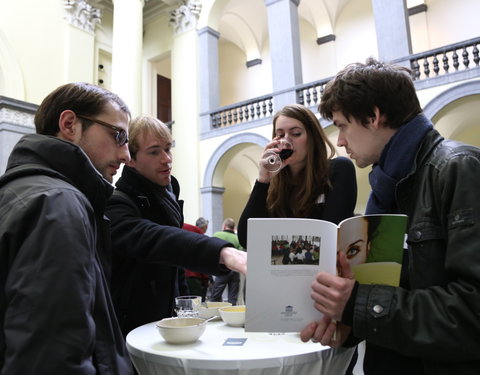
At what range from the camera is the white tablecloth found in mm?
1312

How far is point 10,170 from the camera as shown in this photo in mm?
1134

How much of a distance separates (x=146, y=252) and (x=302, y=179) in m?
0.87

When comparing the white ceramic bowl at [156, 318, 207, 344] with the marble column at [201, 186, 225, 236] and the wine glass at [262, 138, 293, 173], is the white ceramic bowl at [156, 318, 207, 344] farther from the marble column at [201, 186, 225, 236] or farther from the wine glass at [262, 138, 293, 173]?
the marble column at [201, 186, 225, 236]

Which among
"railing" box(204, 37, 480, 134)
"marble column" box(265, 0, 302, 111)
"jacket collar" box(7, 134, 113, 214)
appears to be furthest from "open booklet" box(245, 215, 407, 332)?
"marble column" box(265, 0, 302, 111)

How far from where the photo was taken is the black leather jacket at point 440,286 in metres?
0.94

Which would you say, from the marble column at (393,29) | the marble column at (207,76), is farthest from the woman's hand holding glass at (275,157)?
the marble column at (207,76)

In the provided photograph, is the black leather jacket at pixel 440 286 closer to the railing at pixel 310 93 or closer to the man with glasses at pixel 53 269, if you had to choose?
the man with glasses at pixel 53 269

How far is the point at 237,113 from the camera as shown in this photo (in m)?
10.9

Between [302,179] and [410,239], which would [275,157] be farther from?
[410,239]

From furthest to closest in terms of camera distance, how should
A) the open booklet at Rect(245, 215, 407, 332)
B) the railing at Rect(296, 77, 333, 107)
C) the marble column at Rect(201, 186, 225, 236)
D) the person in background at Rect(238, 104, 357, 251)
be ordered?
the marble column at Rect(201, 186, 225, 236) → the railing at Rect(296, 77, 333, 107) → the person in background at Rect(238, 104, 357, 251) → the open booklet at Rect(245, 215, 407, 332)

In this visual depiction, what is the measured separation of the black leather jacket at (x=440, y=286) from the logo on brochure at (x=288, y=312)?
0.19 meters

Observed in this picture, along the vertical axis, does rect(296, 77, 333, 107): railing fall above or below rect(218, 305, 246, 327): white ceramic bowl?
above

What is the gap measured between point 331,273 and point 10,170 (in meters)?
0.95

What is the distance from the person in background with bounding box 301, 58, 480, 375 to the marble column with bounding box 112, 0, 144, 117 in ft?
Answer: 30.1
